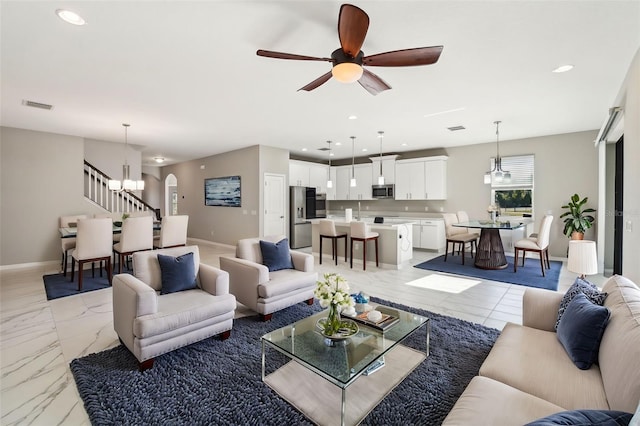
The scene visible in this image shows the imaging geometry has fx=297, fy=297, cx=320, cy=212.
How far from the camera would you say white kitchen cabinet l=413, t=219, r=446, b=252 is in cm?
728

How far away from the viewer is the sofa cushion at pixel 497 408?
1254 millimetres

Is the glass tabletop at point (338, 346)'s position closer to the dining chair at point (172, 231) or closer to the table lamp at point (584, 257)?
the table lamp at point (584, 257)

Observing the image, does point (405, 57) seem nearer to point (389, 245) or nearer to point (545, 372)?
point (545, 372)

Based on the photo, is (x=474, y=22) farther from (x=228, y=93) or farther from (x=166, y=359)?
(x=166, y=359)

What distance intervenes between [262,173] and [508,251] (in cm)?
606

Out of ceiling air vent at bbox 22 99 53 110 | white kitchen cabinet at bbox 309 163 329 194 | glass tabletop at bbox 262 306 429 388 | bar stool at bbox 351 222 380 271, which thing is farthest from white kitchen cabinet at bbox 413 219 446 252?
ceiling air vent at bbox 22 99 53 110

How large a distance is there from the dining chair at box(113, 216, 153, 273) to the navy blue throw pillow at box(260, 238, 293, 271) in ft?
8.23

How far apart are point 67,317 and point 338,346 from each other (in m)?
3.26

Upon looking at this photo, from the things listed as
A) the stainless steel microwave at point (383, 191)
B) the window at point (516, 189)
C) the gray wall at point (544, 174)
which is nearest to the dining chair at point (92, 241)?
the stainless steel microwave at point (383, 191)

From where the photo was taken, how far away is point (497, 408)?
4.33 ft

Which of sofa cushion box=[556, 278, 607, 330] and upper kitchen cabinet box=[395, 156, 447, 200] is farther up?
upper kitchen cabinet box=[395, 156, 447, 200]

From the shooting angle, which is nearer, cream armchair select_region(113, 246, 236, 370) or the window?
cream armchair select_region(113, 246, 236, 370)

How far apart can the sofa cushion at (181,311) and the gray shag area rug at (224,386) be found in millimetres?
299

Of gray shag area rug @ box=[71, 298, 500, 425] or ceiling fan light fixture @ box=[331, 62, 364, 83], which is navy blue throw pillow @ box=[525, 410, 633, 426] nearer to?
gray shag area rug @ box=[71, 298, 500, 425]
